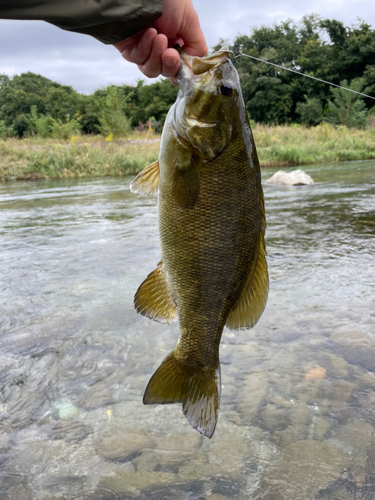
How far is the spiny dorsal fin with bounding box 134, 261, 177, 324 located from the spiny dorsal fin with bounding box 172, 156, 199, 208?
36cm

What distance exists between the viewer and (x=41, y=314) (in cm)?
343

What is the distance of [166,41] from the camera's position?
6.75ft

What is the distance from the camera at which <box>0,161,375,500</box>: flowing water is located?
1.78 metres

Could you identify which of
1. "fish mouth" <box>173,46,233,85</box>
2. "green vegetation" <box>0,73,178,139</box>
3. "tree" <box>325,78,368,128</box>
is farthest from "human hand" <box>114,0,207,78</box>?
"green vegetation" <box>0,73,178,139</box>

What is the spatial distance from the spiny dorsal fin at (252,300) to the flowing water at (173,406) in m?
0.61

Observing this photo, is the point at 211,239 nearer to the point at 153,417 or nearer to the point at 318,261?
the point at 153,417

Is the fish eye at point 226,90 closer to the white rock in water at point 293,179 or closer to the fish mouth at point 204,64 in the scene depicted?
the fish mouth at point 204,64

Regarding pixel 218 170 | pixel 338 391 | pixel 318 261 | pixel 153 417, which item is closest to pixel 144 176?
pixel 218 170

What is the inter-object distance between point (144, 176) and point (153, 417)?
1245 millimetres

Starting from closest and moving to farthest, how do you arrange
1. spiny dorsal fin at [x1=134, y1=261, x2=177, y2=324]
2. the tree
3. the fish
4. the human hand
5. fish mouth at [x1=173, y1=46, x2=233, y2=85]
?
the fish
fish mouth at [x1=173, y1=46, x2=233, y2=85]
spiny dorsal fin at [x1=134, y1=261, x2=177, y2=324]
the human hand
the tree

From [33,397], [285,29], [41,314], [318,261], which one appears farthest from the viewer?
[285,29]

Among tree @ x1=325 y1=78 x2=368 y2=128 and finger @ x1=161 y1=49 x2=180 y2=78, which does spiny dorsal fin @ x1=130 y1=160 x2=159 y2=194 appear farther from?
tree @ x1=325 y1=78 x2=368 y2=128

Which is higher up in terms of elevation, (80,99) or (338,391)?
(80,99)

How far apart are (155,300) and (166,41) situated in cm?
126
